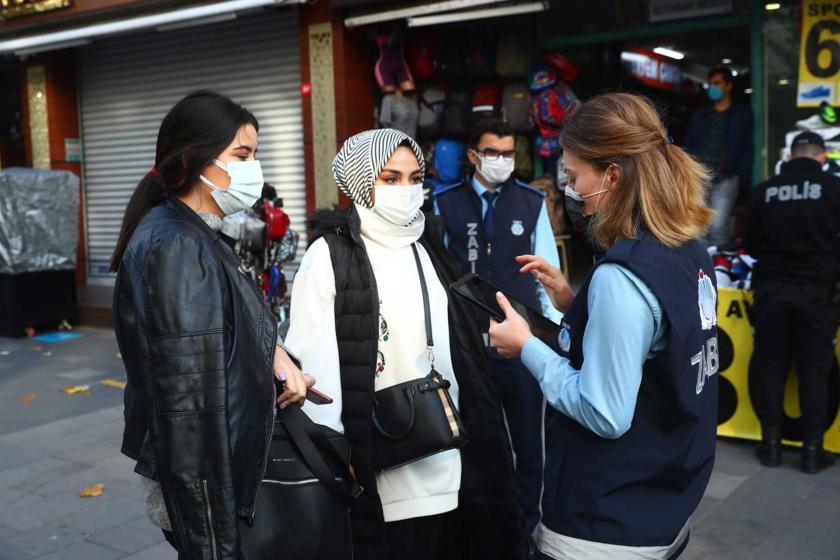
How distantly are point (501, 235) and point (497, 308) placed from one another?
2.16 metres

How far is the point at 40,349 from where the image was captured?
999 centimetres

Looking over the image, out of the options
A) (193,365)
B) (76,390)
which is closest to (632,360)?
(193,365)

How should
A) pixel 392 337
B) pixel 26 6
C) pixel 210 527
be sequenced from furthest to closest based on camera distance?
pixel 26 6, pixel 392 337, pixel 210 527

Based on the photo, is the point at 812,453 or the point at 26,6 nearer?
the point at 812,453

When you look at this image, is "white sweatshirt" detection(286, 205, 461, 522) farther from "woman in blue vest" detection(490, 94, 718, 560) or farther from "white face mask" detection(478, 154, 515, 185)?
"white face mask" detection(478, 154, 515, 185)

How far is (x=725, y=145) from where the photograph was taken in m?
8.02

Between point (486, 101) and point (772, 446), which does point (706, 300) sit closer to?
point (772, 446)

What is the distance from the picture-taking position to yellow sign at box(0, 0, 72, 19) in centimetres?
1205

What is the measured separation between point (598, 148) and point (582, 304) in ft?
1.31

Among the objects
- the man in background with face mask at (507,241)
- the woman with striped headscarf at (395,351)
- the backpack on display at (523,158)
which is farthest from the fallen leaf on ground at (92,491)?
the backpack on display at (523,158)

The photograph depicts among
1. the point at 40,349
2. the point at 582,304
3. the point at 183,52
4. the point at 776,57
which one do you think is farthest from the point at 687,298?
the point at 183,52

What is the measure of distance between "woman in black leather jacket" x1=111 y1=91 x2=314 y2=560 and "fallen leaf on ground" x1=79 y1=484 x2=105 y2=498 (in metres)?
3.24

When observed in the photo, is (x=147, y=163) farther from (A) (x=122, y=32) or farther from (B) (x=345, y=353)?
(B) (x=345, y=353)

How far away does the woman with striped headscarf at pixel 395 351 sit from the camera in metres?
2.82
